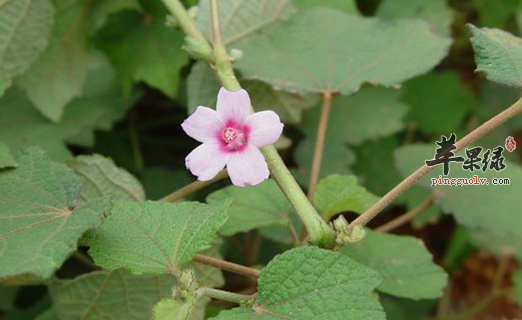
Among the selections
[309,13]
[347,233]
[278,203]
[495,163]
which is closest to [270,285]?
[347,233]

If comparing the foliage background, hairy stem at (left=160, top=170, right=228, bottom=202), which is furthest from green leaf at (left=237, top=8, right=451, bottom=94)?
hairy stem at (left=160, top=170, right=228, bottom=202)

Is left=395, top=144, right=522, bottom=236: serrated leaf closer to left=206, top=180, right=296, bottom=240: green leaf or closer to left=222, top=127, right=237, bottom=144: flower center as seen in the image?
left=206, top=180, right=296, bottom=240: green leaf

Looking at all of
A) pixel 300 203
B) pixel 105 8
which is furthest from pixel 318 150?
pixel 105 8

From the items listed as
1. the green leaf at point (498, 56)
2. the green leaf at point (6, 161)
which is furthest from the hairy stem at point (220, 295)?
the green leaf at point (498, 56)

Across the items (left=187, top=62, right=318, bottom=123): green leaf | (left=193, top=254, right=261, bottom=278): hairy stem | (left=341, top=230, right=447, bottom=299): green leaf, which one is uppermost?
(left=187, top=62, right=318, bottom=123): green leaf

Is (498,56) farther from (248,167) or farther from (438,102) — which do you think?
(438,102)

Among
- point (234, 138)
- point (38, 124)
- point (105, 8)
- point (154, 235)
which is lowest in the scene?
point (154, 235)
